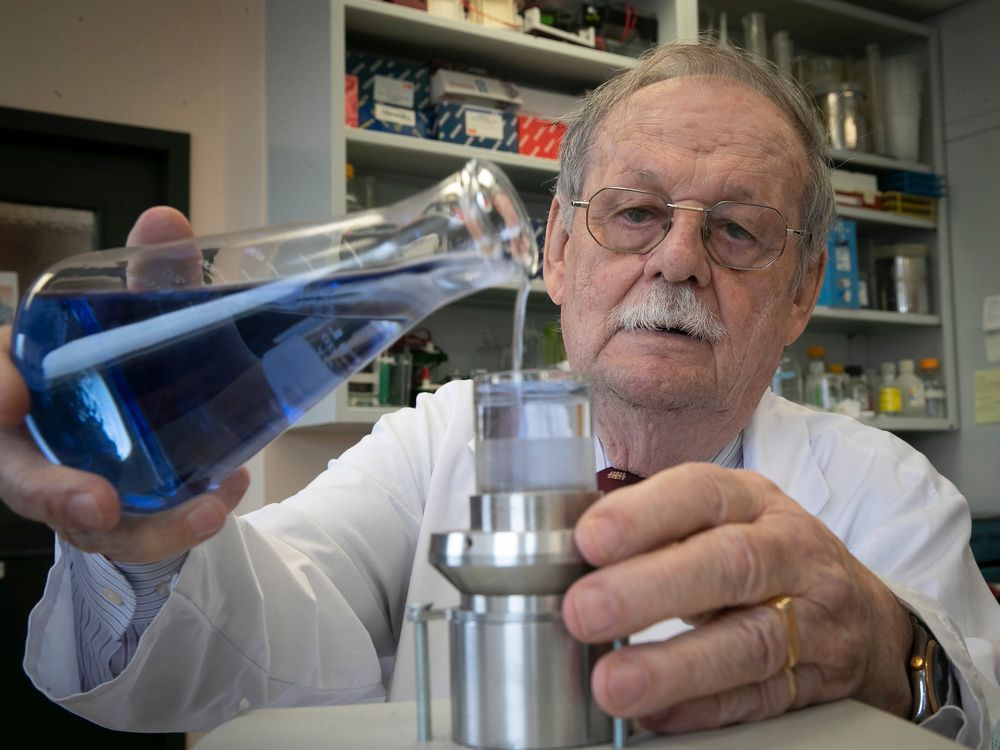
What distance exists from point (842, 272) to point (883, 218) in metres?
0.29

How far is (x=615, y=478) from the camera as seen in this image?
1.18 metres

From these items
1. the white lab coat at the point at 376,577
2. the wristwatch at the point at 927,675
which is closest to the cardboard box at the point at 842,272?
the white lab coat at the point at 376,577

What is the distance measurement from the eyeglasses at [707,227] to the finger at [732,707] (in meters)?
0.75

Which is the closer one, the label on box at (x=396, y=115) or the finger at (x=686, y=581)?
the finger at (x=686, y=581)

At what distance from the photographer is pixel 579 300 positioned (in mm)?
1207

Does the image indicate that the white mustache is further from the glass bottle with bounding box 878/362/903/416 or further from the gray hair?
the glass bottle with bounding box 878/362/903/416

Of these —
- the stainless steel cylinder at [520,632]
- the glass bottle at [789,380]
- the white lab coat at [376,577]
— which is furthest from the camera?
the glass bottle at [789,380]

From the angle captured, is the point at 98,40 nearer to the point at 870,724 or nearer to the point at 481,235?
the point at 481,235

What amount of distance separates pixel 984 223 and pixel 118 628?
3.23 metres

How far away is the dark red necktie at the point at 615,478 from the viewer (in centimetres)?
117

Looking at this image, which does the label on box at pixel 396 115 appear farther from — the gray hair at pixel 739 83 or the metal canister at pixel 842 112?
the metal canister at pixel 842 112

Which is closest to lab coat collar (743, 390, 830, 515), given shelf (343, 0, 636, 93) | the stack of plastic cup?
shelf (343, 0, 636, 93)

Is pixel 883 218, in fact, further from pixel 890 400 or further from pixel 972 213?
pixel 890 400

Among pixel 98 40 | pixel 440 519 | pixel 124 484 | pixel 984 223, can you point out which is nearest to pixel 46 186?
pixel 98 40
